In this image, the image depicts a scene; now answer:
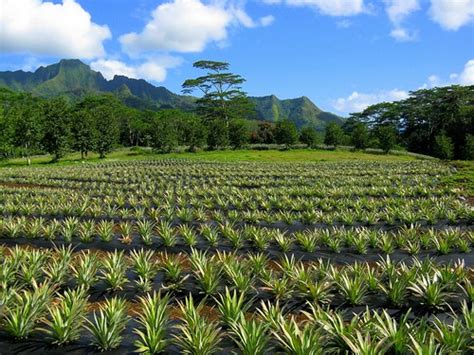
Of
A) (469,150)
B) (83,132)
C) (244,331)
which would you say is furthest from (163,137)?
(244,331)

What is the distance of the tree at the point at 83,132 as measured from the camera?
50594 millimetres

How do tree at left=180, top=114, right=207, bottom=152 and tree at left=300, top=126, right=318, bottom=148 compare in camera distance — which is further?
tree at left=300, top=126, right=318, bottom=148

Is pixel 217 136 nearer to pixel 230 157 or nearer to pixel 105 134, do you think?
pixel 230 157

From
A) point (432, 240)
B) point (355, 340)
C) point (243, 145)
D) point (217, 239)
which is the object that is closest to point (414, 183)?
point (432, 240)

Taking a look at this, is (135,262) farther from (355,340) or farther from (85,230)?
(355,340)

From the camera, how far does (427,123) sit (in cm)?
7538

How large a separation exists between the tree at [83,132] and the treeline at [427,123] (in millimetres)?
39453

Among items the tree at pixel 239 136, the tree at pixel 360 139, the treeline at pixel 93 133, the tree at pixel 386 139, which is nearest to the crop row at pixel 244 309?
the treeline at pixel 93 133

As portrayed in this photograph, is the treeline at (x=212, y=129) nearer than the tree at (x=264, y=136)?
Yes

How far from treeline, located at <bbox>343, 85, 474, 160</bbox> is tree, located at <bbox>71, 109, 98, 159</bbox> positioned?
39.5 meters

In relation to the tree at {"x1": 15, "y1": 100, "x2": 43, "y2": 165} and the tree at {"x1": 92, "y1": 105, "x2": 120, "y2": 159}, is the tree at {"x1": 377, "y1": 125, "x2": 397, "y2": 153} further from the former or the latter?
the tree at {"x1": 15, "y1": 100, "x2": 43, "y2": 165}

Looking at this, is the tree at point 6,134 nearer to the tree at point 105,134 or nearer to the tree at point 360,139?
the tree at point 105,134

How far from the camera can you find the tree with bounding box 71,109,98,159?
5059cm

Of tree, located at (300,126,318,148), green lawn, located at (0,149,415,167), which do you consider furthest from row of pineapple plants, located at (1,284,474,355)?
tree, located at (300,126,318,148)
